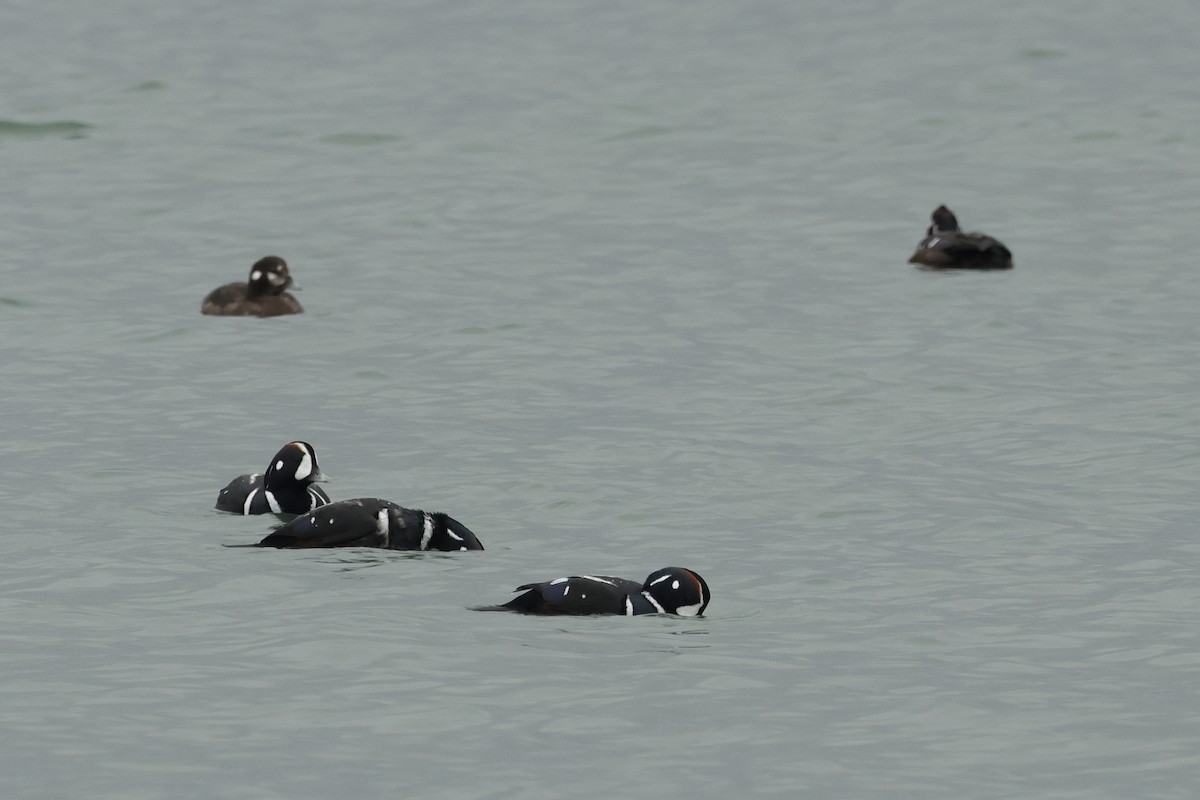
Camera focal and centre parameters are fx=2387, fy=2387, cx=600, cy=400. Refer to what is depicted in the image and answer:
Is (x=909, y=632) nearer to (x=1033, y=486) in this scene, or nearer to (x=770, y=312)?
(x=1033, y=486)

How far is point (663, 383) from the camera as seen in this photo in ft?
76.2

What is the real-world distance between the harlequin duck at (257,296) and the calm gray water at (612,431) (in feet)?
0.67

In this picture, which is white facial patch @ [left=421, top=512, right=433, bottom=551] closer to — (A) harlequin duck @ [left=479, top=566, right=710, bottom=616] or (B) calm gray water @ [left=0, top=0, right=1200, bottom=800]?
(B) calm gray water @ [left=0, top=0, right=1200, bottom=800]

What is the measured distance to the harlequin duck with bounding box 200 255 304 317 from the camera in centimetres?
2714

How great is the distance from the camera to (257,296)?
89.4 ft

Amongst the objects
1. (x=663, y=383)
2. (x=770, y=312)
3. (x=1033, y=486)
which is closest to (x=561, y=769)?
(x=1033, y=486)

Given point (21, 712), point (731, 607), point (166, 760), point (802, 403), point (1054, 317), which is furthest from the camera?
point (1054, 317)

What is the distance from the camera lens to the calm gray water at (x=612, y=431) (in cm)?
1241

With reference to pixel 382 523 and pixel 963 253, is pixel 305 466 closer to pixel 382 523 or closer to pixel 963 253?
pixel 382 523

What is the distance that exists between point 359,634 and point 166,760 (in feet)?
8.37

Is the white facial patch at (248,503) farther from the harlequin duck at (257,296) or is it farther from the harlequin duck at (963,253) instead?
the harlequin duck at (963,253)

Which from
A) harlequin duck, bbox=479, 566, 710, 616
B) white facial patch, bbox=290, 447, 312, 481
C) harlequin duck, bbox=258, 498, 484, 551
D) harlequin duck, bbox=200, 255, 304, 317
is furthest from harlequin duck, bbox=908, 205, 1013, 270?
harlequin duck, bbox=479, 566, 710, 616

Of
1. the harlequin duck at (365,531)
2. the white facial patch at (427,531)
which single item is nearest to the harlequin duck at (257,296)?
the harlequin duck at (365,531)

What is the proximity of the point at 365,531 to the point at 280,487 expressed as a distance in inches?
58.5
